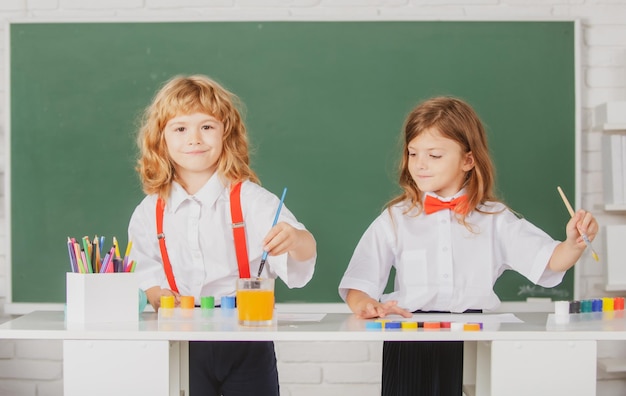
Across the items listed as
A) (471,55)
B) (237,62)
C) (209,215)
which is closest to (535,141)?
(471,55)

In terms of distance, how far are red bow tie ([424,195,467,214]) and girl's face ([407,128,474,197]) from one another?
4 centimetres

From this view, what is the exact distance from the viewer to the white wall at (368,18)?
3391 mm

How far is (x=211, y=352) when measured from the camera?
219 cm

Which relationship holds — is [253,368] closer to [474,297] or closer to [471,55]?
[474,297]

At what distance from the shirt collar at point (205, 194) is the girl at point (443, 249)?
0.44 m

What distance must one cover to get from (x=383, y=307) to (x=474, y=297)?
0.35 m

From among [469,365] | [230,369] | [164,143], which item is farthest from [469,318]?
[164,143]

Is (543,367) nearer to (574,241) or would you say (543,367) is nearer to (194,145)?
(574,241)

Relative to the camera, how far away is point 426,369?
86.0 inches

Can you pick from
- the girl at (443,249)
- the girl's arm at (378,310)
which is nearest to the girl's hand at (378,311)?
the girl's arm at (378,310)

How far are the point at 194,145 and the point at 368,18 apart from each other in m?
1.30

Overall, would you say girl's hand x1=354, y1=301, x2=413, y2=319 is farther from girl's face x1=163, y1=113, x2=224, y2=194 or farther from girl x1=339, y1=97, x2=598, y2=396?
girl's face x1=163, y1=113, x2=224, y2=194

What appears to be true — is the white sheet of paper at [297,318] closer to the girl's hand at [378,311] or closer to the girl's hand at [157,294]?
the girl's hand at [378,311]

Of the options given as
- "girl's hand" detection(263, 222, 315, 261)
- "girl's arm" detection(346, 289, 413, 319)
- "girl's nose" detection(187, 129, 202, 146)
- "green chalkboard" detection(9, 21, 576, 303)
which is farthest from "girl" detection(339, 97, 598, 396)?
"green chalkboard" detection(9, 21, 576, 303)
